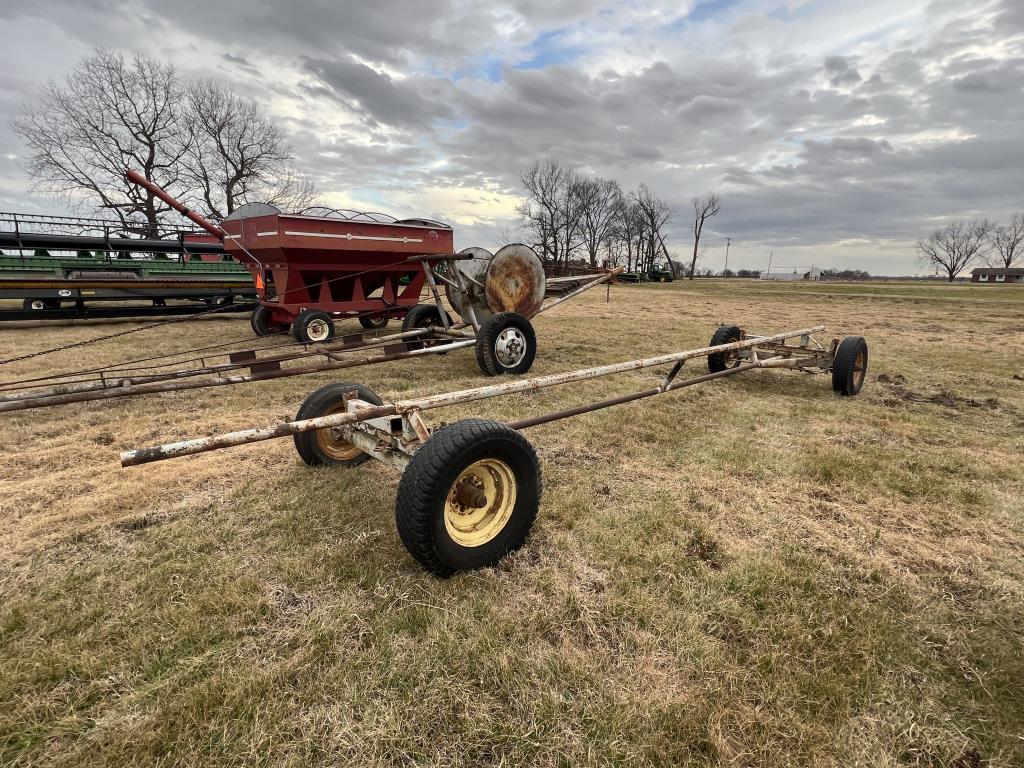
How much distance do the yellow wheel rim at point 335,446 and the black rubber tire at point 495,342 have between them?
291 cm

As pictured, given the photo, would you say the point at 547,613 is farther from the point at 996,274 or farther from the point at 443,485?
the point at 996,274

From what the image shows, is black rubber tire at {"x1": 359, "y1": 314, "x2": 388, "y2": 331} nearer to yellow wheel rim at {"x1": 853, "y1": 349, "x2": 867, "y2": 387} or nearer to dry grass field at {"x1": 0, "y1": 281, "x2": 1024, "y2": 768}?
dry grass field at {"x1": 0, "y1": 281, "x2": 1024, "y2": 768}

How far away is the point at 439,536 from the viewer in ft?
7.32

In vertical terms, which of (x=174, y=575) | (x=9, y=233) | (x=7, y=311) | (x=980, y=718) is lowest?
(x=980, y=718)

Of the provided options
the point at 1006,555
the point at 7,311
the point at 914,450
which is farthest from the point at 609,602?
the point at 7,311

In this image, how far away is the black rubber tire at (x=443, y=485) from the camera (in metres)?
2.16

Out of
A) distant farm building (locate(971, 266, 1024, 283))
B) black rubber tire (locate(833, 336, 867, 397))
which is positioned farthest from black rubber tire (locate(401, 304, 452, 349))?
distant farm building (locate(971, 266, 1024, 283))

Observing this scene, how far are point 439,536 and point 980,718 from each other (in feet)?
7.11

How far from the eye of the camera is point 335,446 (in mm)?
3664

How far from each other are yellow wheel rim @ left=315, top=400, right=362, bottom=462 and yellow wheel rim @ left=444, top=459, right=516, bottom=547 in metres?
1.40

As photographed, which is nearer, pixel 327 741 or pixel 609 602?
pixel 327 741

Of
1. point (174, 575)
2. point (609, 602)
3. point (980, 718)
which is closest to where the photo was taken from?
point (980, 718)

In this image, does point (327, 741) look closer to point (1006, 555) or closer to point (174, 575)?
point (174, 575)

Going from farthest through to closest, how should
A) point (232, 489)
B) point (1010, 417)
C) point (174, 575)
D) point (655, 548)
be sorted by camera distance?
1. point (1010, 417)
2. point (232, 489)
3. point (655, 548)
4. point (174, 575)
